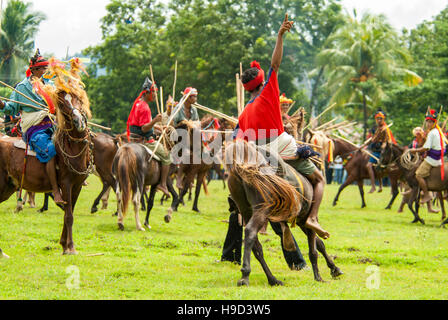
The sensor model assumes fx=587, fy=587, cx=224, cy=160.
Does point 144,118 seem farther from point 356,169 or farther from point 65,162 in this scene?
point 356,169

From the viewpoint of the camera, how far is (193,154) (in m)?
15.6

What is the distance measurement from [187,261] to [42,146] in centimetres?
280

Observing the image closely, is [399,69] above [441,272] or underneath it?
above

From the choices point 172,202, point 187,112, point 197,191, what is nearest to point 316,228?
point 172,202

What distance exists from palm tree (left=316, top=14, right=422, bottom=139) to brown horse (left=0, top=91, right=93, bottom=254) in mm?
32982

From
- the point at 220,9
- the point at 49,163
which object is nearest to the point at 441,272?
the point at 49,163

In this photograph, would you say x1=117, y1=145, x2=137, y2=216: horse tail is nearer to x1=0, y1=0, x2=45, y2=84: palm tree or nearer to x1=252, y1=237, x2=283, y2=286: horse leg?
x1=252, y1=237, x2=283, y2=286: horse leg

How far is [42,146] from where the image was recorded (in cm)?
885

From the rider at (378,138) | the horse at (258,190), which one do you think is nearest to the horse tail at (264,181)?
the horse at (258,190)

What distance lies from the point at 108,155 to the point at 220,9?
2700cm

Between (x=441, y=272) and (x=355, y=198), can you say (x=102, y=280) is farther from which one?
(x=355, y=198)

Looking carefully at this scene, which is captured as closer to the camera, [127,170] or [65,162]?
[65,162]

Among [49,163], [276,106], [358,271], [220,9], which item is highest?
[220,9]

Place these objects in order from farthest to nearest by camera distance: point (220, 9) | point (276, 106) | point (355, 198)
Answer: point (220, 9)
point (355, 198)
point (276, 106)
